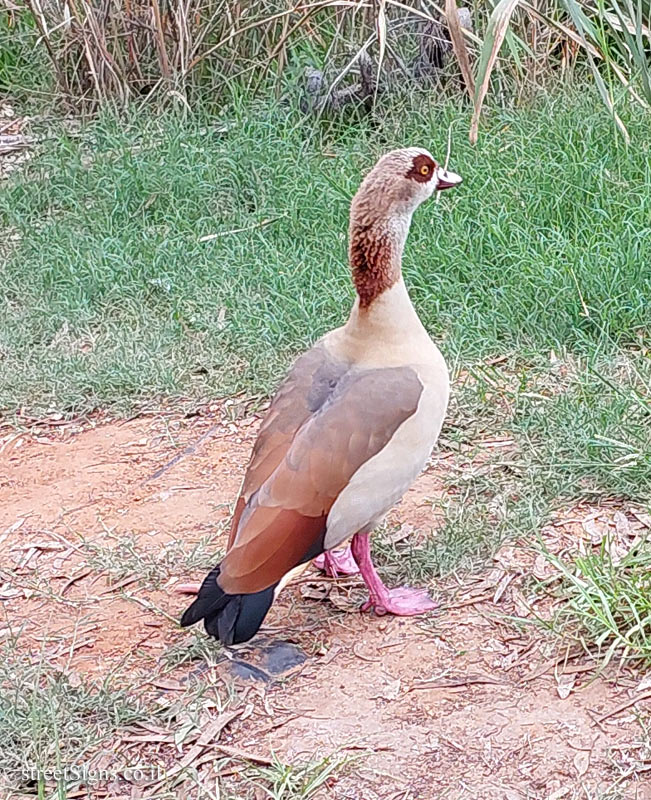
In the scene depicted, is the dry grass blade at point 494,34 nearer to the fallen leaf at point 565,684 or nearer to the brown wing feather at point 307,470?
the brown wing feather at point 307,470

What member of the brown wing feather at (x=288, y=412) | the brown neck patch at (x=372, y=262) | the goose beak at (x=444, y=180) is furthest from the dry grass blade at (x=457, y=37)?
the brown wing feather at (x=288, y=412)

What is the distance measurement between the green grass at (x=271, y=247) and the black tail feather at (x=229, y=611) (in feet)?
5.37

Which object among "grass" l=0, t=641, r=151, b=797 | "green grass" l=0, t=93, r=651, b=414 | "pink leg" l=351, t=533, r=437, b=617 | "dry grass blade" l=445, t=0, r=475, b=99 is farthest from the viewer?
"green grass" l=0, t=93, r=651, b=414

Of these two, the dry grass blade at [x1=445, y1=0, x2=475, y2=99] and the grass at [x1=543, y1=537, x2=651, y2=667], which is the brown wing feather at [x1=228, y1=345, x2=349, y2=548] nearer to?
the grass at [x1=543, y1=537, x2=651, y2=667]

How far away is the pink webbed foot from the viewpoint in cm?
299

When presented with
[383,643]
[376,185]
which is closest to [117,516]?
[383,643]

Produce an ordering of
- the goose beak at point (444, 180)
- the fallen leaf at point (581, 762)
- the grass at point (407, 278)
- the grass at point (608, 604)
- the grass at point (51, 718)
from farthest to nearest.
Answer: the grass at point (407, 278)
the goose beak at point (444, 180)
the grass at point (608, 604)
the grass at point (51, 718)
the fallen leaf at point (581, 762)

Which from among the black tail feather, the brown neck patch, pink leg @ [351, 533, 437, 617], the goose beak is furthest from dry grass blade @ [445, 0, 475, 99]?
the black tail feather

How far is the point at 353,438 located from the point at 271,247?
Result: 99.3 inches

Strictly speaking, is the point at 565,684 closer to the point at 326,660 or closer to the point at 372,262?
the point at 326,660

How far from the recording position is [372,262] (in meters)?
3.00

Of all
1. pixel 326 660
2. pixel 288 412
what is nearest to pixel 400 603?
pixel 326 660

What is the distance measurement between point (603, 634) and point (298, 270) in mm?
2636

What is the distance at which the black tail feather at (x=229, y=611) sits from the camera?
272cm
